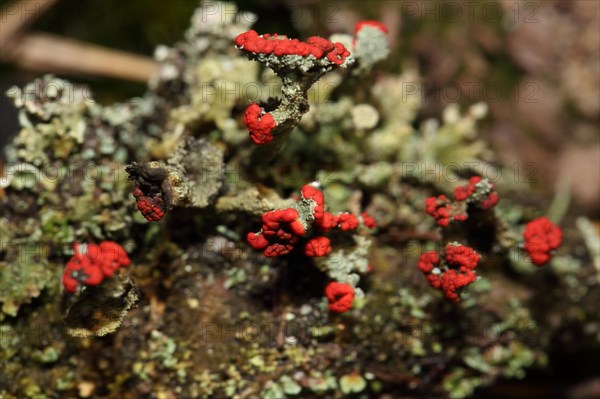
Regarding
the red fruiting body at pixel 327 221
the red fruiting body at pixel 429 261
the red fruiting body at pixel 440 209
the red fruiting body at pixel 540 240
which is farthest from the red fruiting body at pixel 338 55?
the red fruiting body at pixel 540 240

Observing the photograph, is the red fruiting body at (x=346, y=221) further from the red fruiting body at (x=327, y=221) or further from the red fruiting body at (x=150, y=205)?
the red fruiting body at (x=150, y=205)

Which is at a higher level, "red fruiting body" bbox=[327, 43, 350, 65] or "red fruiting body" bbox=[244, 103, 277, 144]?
"red fruiting body" bbox=[327, 43, 350, 65]

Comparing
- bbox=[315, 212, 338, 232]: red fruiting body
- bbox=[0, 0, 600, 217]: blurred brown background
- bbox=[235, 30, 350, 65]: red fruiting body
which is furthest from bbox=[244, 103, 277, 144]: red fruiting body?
bbox=[0, 0, 600, 217]: blurred brown background

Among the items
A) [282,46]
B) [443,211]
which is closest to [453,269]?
[443,211]

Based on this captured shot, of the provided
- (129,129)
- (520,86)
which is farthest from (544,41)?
(129,129)

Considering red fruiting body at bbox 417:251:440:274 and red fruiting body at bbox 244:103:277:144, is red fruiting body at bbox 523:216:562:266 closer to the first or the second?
red fruiting body at bbox 417:251:440:274

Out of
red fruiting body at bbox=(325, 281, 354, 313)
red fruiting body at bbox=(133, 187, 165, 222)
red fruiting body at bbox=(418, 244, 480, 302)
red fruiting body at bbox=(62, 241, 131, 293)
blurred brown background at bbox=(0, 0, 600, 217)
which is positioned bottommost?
red fruiting body at bbox=(325, 281, 354, 313)

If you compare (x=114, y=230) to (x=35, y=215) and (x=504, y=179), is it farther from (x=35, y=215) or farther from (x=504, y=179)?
(x=504, y=179)
